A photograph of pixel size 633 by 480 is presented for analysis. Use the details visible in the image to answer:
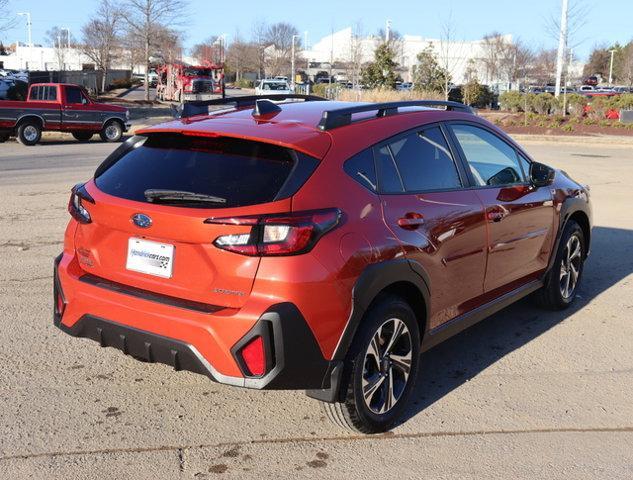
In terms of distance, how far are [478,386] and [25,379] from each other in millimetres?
2846

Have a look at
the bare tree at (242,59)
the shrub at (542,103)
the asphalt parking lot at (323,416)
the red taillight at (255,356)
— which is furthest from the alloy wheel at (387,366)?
the bare tree at (242,59)

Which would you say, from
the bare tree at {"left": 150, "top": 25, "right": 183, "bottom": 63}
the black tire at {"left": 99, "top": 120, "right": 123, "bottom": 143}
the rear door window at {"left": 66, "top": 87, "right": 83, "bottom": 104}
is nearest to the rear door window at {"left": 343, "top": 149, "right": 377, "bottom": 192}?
the rear door window at {"left": 66, "top": 87, "right": 83, "bottom": 104}

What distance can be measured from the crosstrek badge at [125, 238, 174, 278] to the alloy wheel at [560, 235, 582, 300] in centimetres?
364

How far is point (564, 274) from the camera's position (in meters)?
5.96

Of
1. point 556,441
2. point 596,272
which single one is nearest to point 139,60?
point 596,272

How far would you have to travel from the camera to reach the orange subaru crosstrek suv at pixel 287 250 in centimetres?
330

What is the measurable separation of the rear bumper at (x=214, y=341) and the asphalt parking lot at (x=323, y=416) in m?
0.47

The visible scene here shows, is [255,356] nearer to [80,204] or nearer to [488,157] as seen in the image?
[80,204]

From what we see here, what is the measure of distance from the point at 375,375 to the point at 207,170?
4.61 ft

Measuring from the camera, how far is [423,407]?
13.7 ft

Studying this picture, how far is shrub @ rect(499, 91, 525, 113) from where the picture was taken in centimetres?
3497

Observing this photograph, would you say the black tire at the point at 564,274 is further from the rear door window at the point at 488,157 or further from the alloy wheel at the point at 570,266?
the rear door window at the point at 488,157

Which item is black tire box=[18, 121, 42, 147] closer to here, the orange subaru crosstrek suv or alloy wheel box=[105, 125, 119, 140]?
alloy wheel box=[105, 125, 119, 140]

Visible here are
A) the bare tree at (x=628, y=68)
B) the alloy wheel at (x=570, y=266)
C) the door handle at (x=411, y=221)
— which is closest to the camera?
the door handle at (x=411, y=221)
